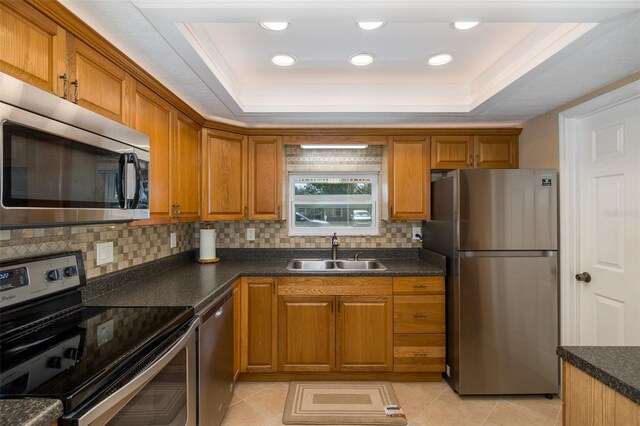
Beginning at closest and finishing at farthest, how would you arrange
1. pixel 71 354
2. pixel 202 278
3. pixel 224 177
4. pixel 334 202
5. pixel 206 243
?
pixel 71 354
pixel 202 278
pixel 224 177
pixel 206 243
pixel 334 202

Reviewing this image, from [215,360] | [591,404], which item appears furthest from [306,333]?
[591,404]

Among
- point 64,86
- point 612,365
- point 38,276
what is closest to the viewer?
point 612,365

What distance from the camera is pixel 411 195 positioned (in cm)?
297

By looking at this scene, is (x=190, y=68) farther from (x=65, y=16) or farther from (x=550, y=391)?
(x=550, y=391)

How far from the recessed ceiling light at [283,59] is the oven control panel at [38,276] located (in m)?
1.59

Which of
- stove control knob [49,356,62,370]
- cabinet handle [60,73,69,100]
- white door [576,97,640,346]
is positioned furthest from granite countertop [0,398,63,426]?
white door [576,97,640,346]

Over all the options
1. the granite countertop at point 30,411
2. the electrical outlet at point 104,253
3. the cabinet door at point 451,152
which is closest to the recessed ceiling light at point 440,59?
the cabinet door at point 451,152

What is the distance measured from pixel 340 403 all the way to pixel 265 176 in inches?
75.5

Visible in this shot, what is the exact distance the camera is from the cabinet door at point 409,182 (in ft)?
9.75

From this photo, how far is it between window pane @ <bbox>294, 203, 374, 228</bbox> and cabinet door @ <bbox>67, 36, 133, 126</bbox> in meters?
1.93

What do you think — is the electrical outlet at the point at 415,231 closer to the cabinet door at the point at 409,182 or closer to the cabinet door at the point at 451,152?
the cabinet door at the point at 409,182

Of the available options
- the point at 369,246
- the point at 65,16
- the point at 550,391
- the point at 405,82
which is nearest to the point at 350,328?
the point at 369,246

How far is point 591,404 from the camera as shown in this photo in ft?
3.20

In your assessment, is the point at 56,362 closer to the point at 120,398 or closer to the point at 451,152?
the point at 120,398
